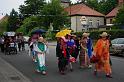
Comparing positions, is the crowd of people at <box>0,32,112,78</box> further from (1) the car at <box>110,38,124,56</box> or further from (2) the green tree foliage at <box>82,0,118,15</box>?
(2) the green tree foliage at <box>82,0,118,15</box>

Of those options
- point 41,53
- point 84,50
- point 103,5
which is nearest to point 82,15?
point 103,5

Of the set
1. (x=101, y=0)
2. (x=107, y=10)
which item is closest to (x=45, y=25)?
(x=107, y=10)

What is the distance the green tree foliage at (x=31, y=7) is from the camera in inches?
4365

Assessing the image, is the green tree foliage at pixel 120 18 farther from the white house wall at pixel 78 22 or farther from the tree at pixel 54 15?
the white house wall at pixel 78 22

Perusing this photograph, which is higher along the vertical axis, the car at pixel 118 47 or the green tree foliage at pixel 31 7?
the green tree foliage at pixel 31 7

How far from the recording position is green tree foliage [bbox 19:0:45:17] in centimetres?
11087

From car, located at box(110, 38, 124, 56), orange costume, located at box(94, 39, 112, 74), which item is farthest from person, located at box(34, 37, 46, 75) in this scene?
car, located at box(110, 38, 124, 56)

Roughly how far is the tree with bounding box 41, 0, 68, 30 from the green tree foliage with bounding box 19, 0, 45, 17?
27.6 metres

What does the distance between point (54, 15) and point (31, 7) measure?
32.8m

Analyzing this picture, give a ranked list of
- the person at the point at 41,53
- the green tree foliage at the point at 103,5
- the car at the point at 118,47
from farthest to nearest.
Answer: the green tree foliage at the point at 103,5 < the car at the point at 118,47 < the person at the point at 41,53

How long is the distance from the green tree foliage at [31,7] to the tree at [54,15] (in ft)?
90.6

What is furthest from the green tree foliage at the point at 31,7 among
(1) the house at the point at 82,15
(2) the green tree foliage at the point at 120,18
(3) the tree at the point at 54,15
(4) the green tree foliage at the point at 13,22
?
(2) the green tree foliage at the point at 120,18

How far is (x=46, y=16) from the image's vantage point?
269 ft

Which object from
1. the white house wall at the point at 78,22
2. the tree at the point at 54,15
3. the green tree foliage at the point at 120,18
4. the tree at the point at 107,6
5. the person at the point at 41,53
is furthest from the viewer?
the tree at the point at 107,6
